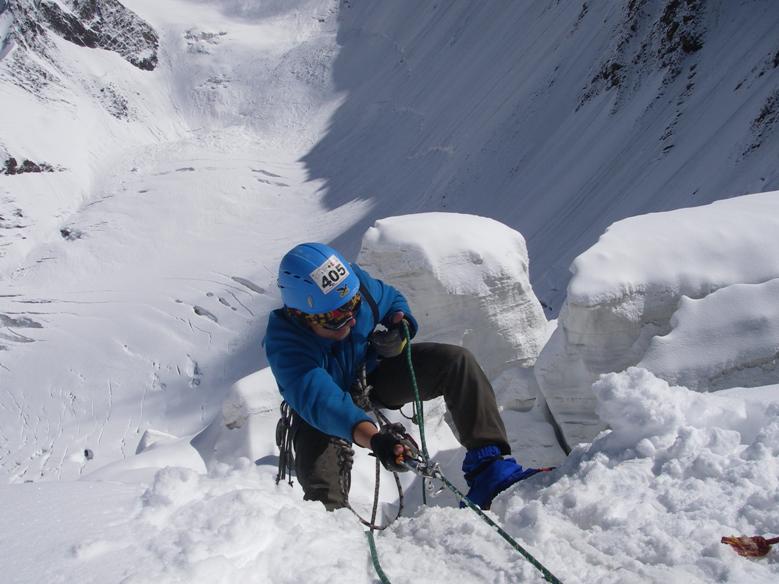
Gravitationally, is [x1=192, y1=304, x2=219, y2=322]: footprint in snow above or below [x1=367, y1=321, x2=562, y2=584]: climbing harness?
below

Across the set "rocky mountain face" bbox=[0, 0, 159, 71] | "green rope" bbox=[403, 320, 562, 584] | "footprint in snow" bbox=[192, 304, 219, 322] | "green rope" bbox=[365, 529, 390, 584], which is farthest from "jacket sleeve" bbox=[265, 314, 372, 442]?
"rocky mountain face" bbox=[0, 0, 159, 71]

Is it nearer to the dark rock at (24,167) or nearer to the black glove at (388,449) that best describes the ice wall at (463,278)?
the black glove at (388,449)

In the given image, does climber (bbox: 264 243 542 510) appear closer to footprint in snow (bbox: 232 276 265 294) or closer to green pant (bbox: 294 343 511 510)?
green pant (bbox: 294 343 511 510)

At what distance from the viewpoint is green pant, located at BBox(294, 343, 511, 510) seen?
3143 mm

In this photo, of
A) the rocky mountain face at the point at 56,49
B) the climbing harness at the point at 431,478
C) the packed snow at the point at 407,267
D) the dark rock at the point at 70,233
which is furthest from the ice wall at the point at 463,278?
the rocky mountain face at the point at 56,49

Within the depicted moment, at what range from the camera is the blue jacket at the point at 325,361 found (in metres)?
2.98

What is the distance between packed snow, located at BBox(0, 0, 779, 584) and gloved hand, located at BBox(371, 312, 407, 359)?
28.5 inches

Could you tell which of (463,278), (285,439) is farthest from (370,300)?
(463,278)

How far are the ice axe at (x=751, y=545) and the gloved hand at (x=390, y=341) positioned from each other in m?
1.64

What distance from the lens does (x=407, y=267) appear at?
623 cm

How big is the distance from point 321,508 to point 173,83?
1454 inches

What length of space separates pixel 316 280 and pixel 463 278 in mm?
3290

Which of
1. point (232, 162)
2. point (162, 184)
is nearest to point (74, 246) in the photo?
point (162, 184)

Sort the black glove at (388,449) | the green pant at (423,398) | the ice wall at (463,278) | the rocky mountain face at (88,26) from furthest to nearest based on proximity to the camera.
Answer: the rocky mountain face at (88,26) → the ice wall at (463,278) → the green pant at (423,398) → the black glove at (388,449)
